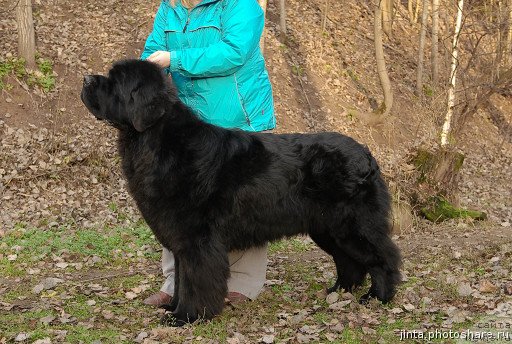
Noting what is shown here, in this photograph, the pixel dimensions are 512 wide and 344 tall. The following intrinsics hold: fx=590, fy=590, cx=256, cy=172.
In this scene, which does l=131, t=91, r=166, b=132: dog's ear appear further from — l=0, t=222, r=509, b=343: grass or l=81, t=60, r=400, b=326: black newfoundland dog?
l=0, t=222, r=509, b=343: grass

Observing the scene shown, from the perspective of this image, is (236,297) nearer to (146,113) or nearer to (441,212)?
(146,113)

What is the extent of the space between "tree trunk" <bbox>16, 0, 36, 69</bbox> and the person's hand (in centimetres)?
724

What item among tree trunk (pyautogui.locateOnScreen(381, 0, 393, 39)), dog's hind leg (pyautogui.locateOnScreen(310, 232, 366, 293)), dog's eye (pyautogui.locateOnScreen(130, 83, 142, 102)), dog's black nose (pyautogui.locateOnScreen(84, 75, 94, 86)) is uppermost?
tree trunk (pyautogui.locateOnScreen(381, 0, 393, 39))

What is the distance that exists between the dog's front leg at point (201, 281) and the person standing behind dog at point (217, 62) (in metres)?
0.59

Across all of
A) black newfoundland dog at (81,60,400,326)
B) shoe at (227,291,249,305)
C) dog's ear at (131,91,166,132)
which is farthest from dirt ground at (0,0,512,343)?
dog's ear at (131,91,166,132)

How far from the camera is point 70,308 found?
15.8 ft

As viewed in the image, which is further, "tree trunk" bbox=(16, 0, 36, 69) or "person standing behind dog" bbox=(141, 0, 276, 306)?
"tree trunk" bbox=(16, 0, 36, 69)

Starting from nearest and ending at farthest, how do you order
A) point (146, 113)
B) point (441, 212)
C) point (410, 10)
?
point (146, 113)
point (441, 212)
point (410, 10)

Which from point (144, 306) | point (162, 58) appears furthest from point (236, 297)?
point (162, 58)

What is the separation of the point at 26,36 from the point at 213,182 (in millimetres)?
7956

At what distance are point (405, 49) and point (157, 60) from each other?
15.8 meters

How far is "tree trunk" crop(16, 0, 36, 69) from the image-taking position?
10.8 metres

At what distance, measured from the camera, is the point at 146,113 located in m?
4.23

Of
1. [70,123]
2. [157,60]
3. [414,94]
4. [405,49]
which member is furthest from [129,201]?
[405,49]
